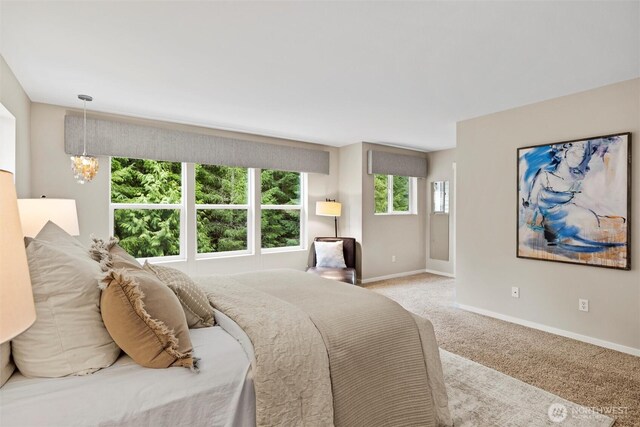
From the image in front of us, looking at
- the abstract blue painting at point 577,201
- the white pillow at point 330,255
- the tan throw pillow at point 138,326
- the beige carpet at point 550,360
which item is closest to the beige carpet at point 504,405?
the beige carpet at point 550,360

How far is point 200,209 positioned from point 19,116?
211 cm

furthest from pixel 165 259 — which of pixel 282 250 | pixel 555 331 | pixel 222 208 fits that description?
pixel 555 331

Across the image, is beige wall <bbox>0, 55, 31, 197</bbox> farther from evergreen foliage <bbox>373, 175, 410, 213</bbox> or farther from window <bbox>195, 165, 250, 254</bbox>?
evergreen foliage <bbox>373, 175, 410, 213</bbox>

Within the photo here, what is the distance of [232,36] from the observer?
2.20 m

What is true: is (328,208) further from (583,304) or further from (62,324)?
(62,324)

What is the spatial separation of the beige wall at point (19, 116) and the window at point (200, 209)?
0.85 meters

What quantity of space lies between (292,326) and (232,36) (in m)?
1.87

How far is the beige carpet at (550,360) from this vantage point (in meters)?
2.25

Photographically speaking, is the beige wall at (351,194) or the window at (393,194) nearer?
the beige wall at (351,194)

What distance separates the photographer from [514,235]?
12.3 ft

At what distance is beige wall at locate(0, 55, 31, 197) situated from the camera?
2562 mm

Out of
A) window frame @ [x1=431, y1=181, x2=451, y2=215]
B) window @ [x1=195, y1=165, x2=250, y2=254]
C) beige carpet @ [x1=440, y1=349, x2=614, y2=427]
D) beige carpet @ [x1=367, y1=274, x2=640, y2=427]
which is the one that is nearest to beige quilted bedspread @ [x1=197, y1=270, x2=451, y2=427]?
beige carpet @ [x1=440, y1=349, x2=614, y2=427]

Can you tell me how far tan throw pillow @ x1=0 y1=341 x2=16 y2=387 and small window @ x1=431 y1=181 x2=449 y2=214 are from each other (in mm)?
6275
